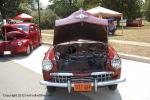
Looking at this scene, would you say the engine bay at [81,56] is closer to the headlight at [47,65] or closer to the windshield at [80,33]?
the headlight at [47,65]

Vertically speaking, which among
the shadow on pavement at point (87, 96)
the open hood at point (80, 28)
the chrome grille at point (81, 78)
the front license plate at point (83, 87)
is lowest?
the shadow on pavement at point (87, 96)

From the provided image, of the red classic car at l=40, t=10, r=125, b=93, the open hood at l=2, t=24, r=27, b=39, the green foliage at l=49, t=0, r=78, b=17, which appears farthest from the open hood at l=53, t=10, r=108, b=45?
the green foliage at l=49, t=0, r=78, b=17

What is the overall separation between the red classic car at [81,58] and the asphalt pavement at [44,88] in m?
0.27

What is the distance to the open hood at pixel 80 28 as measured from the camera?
771cm

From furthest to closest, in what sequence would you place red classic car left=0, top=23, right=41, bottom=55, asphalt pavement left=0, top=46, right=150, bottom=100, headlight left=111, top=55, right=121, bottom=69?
red classic car left=0, top=23, right=41, bottom=55
asphalt pavement left=0, top=46, right=150, bottom=100
headlight left=111, top=55, right=121, bottom=69

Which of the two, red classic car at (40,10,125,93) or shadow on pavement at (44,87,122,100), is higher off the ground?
red classic car at (40,10,125,93)

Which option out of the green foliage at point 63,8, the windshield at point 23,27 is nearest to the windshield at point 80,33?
the windshield at point 23,27

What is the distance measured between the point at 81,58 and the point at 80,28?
4.92ft

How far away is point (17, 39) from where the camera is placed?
13.9 metres

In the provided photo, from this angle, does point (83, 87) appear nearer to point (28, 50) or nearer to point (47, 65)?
point (47, 65)

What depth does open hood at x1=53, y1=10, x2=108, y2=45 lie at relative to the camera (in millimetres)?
7715

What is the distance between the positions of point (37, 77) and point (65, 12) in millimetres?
48562

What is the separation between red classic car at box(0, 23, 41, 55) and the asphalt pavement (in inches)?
68.6

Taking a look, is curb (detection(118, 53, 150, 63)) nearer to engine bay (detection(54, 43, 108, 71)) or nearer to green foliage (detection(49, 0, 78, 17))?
engine bay (detection(54, 43, 108, 71))
